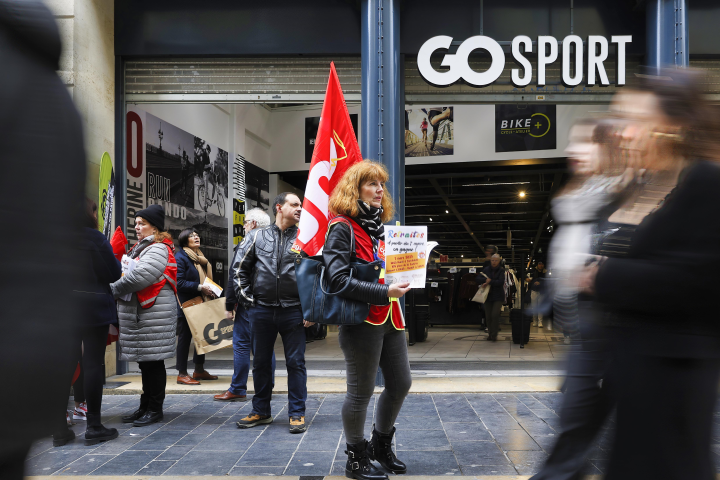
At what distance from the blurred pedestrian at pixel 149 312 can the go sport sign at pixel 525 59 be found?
3599 millimetres

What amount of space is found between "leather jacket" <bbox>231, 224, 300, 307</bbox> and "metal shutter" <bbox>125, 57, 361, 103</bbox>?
9.57ft

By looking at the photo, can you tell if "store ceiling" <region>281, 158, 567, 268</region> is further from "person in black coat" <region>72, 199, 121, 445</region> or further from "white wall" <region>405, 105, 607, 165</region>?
"person in black coat" <region>72, 199, 121, 445</region>

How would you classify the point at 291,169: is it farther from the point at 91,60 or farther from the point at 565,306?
the point at 565,306

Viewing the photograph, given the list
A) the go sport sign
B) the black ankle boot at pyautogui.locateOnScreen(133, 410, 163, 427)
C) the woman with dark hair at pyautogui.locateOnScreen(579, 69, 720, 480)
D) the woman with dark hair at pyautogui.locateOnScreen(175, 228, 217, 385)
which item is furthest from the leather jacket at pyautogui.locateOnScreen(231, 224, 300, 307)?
the woman with dark hair at pyautogui.locateOnScreen(579, 69, 720, 480)

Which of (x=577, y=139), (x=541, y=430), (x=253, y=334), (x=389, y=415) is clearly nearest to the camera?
(x=577, y=139)

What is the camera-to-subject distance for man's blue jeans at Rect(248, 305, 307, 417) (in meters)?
4.58

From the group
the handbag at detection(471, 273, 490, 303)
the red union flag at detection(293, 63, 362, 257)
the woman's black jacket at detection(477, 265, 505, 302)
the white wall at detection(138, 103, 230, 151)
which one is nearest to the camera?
the red union flag at detection(293, 63, 362, 257)

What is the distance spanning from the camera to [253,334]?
15.4 feet

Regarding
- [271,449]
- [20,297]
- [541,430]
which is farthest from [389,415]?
[20,297]

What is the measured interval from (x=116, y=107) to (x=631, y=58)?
6317mm

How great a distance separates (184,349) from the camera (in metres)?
6.38

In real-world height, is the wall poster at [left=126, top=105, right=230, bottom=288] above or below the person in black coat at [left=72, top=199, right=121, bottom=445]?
above

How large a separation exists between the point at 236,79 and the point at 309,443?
4775 mm

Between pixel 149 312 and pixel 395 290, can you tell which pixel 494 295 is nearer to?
pixel 149 312
